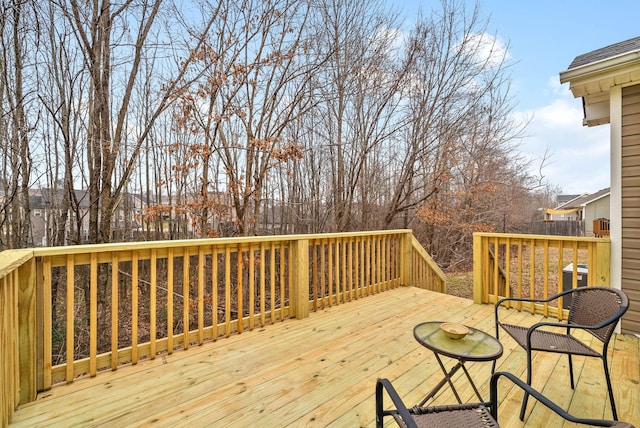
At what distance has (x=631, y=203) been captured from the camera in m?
3.13

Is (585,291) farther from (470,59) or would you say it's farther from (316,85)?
(470,59)

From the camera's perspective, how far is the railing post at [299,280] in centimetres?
356

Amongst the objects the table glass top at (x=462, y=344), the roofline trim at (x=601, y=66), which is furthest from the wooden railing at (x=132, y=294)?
the roofline trim at (x=601, y=66)

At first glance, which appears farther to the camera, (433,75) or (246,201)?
(433,75)

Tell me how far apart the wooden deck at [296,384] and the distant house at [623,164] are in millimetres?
596

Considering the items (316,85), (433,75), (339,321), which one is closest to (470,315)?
(339,321)

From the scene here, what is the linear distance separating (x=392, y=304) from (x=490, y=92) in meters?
7.82

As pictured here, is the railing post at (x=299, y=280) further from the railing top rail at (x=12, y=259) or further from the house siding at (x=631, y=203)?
the house siding at (x=631, y=203)

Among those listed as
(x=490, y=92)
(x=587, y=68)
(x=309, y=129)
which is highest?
(x=490, y=92)

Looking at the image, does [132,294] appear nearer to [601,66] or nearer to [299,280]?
[299,280]

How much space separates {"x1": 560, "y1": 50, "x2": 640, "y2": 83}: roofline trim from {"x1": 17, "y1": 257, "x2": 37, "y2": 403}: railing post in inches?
197

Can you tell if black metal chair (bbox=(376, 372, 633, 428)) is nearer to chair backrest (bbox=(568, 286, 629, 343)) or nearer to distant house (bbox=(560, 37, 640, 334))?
chair backrest (bbox=(568, 286, 629, 343))

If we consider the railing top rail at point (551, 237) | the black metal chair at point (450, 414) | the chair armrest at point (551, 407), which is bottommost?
the black metal chair at point (450, 414)

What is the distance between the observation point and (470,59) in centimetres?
830
